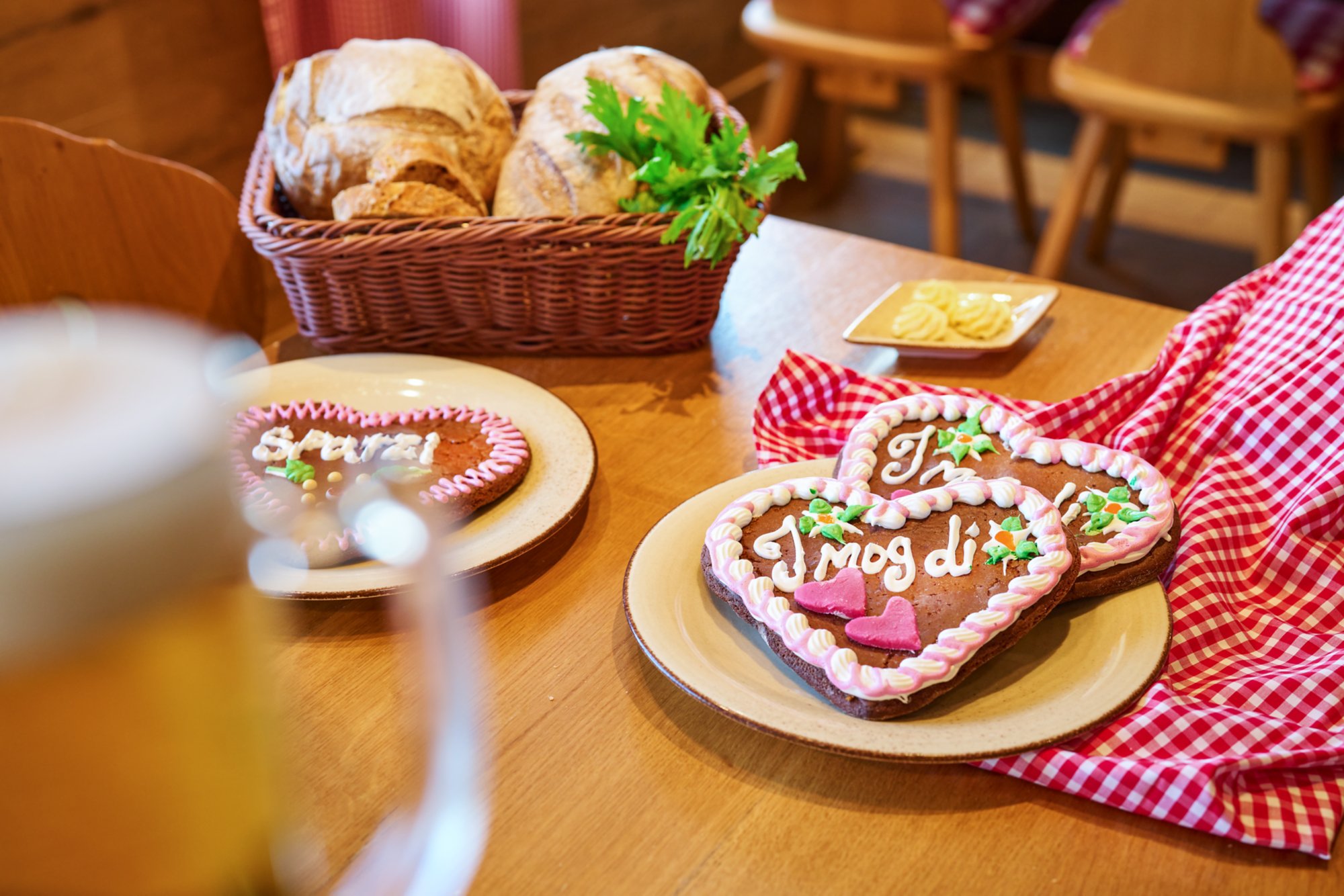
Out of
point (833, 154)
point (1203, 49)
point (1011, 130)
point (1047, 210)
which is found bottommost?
point (1047, 210)

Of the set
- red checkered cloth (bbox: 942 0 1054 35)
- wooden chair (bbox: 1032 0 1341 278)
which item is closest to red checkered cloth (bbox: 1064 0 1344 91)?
wooden chair (bbox: 1032 0 1341 278)

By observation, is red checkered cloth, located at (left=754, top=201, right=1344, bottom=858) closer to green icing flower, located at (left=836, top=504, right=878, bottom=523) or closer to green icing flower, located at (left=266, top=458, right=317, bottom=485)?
green icing flower, located at (left=836, top=504, right=878, bottom=523)

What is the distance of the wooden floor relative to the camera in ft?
10.6

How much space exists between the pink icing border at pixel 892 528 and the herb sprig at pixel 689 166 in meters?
0.30

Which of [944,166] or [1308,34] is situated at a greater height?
[1308,34]

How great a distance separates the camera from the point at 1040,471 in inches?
32.7

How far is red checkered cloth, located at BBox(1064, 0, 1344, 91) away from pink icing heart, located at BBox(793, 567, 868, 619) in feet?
7.05

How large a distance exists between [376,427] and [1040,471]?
1.66ft

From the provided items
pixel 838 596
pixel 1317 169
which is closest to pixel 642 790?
pixel 838 596

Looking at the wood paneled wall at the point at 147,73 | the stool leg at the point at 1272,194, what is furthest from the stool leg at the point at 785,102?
the wood paneled wall at the point at 147,73

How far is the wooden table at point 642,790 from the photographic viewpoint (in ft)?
2.03

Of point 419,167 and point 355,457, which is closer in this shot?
point 355,457

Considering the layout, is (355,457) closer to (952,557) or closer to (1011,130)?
(952,557)

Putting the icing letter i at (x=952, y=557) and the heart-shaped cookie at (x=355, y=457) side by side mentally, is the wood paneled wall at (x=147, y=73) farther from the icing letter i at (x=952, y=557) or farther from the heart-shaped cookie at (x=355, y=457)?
the icing letter i at (x=952, y=557)
